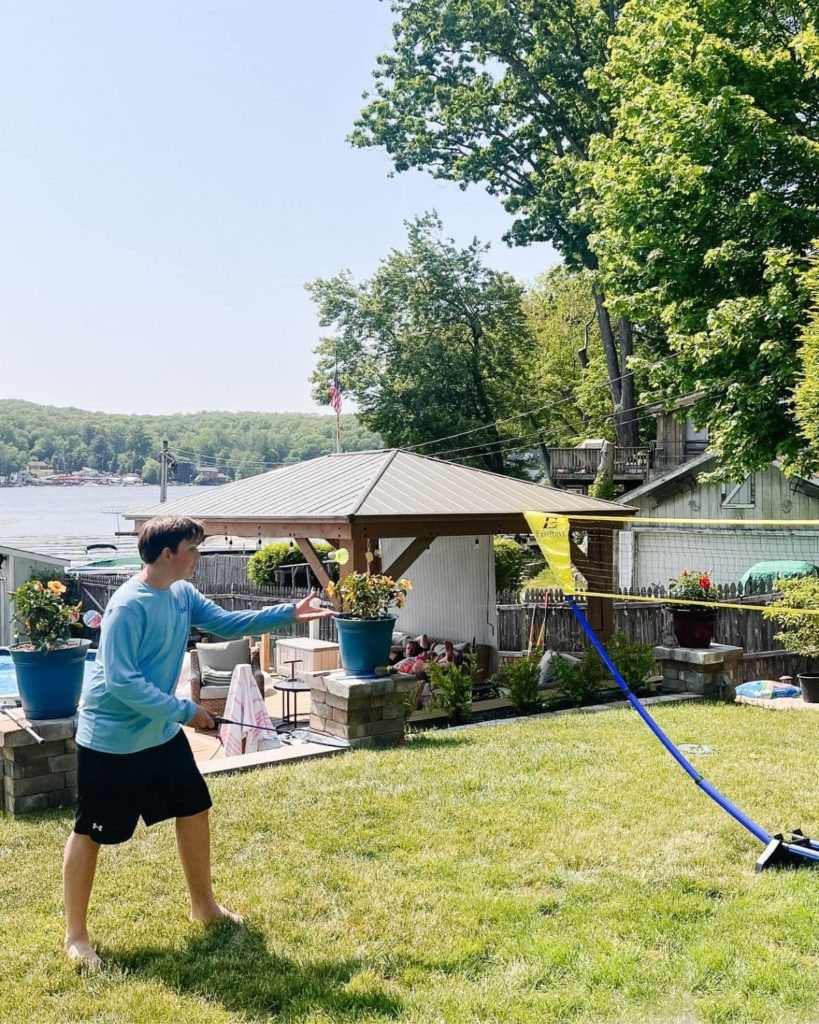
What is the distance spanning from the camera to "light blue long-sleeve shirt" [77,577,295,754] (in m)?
3.33

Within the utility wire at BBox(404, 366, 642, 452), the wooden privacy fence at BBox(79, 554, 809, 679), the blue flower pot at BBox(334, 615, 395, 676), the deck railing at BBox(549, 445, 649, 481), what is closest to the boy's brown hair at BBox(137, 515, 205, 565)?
the blue flower pot at BBox(334, 615, 395, 676)

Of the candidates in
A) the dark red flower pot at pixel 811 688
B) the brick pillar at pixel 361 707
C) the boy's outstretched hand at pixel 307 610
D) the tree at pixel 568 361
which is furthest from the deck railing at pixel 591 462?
the boy's outstretched hand at pixel 307 610

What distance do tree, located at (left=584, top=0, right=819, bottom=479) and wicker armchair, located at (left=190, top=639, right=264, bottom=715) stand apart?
861 centimetres

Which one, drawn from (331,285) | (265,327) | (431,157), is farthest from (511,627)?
(265,327)

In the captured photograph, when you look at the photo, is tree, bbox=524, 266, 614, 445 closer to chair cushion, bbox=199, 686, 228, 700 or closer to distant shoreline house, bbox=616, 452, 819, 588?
distant shoreline house, bbox=616, 452, 819, 588

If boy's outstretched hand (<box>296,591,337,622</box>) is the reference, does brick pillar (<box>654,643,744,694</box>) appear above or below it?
below

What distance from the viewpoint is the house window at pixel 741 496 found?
74.1 ft

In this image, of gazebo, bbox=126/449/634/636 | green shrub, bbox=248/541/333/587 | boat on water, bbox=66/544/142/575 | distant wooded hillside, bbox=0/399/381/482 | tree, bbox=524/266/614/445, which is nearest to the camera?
gazebo, bbox=126/449/634/636

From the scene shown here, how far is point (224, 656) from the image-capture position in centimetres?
1040

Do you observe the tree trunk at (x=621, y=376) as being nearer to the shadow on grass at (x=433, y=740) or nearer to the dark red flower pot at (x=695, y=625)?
the dark red flower pot at (x=695, y=625)

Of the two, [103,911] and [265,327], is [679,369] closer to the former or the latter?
[103,911]

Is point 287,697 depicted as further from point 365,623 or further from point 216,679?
point 365,623

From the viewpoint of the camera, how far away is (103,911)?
3.95 metres

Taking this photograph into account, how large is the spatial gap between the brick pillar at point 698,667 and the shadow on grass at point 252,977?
288 inches
